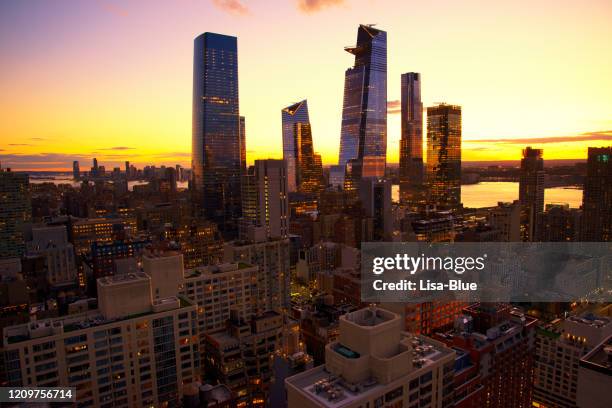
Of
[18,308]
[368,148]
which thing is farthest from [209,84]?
[18,308]

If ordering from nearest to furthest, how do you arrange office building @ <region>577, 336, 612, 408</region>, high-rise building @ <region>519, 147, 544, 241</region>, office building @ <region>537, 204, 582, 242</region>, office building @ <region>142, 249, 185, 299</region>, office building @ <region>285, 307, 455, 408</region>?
office building @ <region>577, 336, 612, 408</region>
office building @ <region>285, 307, 455, 408</region>
office building @ <region>142, 249, 185, 299</region>
office building @ <region>537, 204, 582, 242</region>
high-rise building @ <region>519, 147, 544, 241</region>

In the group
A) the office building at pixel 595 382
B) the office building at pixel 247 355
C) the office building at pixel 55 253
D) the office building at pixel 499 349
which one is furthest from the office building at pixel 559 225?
the office building at pixel 55 253

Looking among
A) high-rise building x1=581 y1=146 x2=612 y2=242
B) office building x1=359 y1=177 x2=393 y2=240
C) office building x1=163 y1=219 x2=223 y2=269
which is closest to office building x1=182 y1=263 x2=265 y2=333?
office building x1=163 y1=219 x2=223 y2=269

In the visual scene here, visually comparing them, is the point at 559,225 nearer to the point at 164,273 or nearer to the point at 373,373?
the point at 164,273

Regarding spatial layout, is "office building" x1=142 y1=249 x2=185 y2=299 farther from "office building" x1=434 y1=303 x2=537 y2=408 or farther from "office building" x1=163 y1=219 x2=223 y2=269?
"office building" x1=163 y1=219 x2=223 y2=269

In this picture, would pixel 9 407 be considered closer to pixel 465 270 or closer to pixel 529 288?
pixel 465 270

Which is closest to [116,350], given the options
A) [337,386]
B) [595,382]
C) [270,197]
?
[337,386]

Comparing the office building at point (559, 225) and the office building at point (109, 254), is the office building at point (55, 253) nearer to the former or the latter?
the office building at point (109, 254)
